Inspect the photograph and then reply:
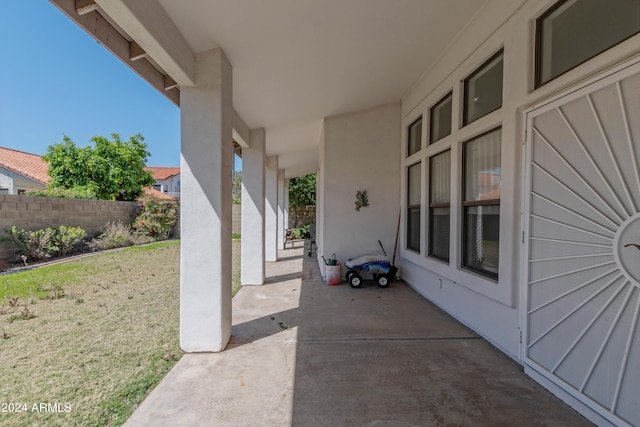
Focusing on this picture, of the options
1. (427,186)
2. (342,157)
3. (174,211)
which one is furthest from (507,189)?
(174,211)

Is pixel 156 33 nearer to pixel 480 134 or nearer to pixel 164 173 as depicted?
pixel 480 134

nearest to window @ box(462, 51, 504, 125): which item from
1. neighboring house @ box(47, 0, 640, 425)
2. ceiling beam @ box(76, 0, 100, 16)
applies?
neighboring house @ box(47, 0, 640, 425)

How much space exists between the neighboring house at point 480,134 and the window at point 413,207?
0.41m

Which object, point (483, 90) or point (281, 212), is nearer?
point (483, 90)

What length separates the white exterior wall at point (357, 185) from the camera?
613 cm

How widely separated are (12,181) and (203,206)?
16610mm

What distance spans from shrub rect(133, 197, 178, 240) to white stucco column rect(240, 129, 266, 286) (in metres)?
7.89

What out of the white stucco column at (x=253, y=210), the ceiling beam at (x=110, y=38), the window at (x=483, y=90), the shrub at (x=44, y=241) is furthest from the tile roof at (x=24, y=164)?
the window at (x=483, y=90)

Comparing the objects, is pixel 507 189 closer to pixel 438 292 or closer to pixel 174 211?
pixel 438 292

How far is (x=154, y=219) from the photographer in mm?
12273

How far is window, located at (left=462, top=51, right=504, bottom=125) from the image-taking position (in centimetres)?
329

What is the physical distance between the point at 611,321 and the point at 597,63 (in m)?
1.67

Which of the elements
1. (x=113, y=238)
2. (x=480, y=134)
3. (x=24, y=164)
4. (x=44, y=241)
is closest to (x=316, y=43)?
(x=480, y=134)

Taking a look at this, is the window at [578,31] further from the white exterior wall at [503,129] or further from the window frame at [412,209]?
the window frame at [412,209]
